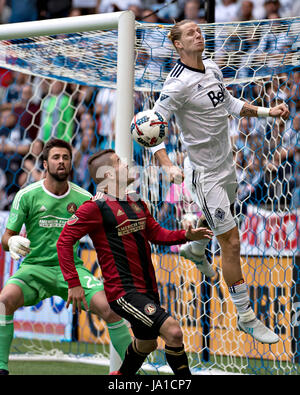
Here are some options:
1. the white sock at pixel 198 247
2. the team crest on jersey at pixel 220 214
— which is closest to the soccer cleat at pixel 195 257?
the white sock at pixel 198 247

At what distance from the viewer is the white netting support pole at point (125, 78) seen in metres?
4.58

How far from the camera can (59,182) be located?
5121mm

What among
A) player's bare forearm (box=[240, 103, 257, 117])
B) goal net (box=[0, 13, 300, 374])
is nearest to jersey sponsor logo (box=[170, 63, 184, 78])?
player's bare forearm (box=[240, 103, 257, 117])

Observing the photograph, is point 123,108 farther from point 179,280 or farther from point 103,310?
point 179,280

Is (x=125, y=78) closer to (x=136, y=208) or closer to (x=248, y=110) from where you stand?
(x=248, y=110)

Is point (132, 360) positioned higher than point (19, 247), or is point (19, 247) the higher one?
point (19, 247)

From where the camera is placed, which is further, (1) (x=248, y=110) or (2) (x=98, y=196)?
(1) (x=248, y=110)

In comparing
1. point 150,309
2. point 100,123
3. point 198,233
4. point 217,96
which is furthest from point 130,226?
point 100,123

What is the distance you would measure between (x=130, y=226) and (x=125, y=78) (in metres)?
1.15

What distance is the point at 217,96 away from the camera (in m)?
4.40

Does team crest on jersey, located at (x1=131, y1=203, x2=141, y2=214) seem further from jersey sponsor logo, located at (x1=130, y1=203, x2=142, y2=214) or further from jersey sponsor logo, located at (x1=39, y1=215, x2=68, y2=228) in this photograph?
jersey sponsor logo, located at (x1=39, y1=215, x2=68, y2=228)

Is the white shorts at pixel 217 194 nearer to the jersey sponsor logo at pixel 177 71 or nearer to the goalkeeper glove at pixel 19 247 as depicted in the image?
the jersey sponsor logo at pixel 177 71
